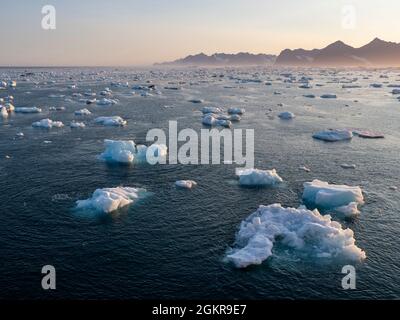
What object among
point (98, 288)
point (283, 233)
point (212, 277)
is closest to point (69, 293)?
point (98, 288)

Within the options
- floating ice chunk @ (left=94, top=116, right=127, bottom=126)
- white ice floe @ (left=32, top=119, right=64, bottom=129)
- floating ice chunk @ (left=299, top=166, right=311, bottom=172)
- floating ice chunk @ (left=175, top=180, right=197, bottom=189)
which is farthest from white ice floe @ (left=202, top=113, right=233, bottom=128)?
floating ice chunk @ (left=175, top=180, right=197, bottom=189)

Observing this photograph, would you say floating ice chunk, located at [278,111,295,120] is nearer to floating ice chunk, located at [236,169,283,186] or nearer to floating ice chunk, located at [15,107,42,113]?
floating ice chunk, located at [236,169,283,186]

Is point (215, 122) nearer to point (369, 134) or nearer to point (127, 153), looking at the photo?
point (369, 134)

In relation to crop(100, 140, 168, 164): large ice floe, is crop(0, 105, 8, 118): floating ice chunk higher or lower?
higher

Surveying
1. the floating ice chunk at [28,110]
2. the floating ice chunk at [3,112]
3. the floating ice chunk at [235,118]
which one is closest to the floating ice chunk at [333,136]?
the floating ice chunk at [235,118]

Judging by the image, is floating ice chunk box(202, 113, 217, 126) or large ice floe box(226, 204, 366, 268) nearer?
large ice floe box(226, 204, 366, 268)

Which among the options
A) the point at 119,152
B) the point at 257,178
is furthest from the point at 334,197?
the point at 119,152
